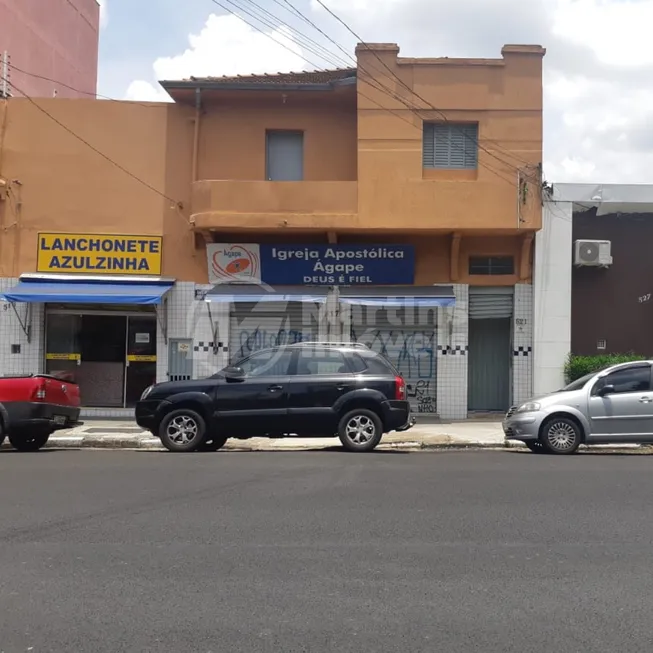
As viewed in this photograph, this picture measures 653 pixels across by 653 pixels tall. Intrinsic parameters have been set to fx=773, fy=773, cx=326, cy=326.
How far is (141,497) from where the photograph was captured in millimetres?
8016

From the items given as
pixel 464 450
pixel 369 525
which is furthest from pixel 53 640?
pixel 464 450

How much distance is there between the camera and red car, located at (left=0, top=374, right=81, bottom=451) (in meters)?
11.9

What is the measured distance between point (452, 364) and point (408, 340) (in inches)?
43.9

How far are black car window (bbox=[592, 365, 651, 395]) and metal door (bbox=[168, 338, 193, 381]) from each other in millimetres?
8886

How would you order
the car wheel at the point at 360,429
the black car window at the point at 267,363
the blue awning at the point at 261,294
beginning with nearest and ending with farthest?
the car wheel at the point at 360,429
the black car window at the point at 267,363
the blue awning at the point at 261,294

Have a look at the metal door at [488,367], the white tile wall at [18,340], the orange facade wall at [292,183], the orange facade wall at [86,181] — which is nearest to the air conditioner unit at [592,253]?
the orange facade wall at [292,183]

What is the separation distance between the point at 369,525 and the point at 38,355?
12.4m

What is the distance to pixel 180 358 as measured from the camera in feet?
56.9

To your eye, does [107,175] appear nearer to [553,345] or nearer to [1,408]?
[1,408]

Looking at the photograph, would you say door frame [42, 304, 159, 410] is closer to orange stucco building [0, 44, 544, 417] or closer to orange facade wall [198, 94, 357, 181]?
orange stucco building [0, 44, 544, 417]

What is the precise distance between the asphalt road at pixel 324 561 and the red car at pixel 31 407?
239 centimetres

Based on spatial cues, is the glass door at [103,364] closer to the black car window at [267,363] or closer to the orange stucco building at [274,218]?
the orange stucco building at [274,218]

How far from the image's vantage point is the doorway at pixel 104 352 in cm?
1741

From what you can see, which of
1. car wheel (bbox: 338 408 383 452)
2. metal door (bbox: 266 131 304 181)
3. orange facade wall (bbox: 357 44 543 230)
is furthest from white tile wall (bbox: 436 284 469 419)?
car wheel (bbox: 338 408 383 452)
